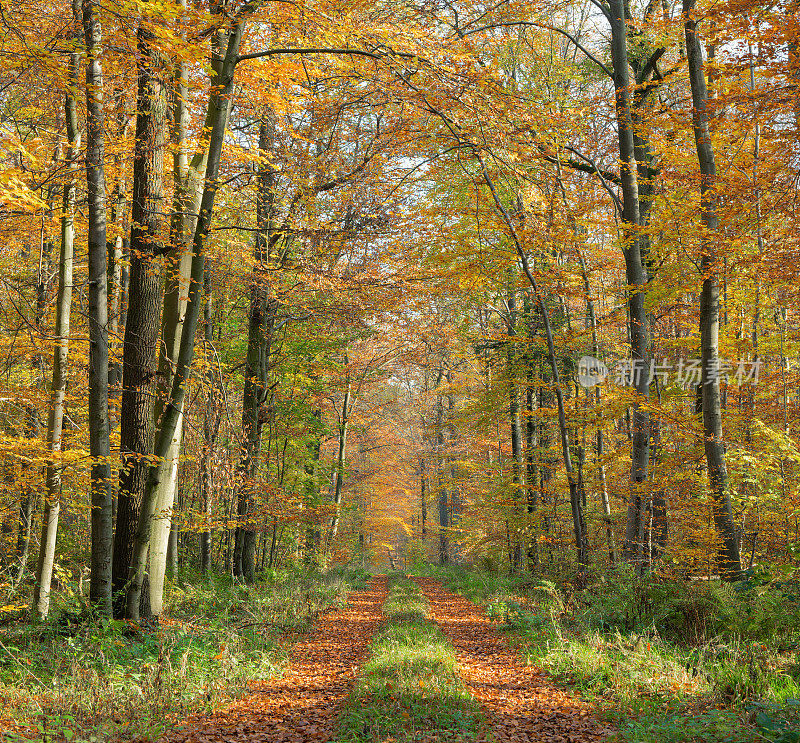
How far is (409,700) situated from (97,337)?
501cm

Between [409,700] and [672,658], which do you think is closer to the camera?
[409,700]

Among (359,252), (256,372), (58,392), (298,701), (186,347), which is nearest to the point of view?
A: (298,701)

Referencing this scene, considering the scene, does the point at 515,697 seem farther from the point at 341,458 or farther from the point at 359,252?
the point at 341,458

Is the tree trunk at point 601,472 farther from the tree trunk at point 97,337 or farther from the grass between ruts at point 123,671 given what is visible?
the tree trunk at point 97,337

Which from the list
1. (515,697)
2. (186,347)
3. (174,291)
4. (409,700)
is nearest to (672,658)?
(515,697)

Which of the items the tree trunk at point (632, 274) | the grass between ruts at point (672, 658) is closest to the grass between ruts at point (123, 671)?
the grass between ruts at point (672, 658)

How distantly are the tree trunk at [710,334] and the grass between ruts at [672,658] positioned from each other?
1882 millimetres

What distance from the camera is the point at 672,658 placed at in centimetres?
586

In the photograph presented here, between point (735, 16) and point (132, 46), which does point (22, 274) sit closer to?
point (132, 46)

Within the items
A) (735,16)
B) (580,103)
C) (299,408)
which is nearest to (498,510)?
(299,408)

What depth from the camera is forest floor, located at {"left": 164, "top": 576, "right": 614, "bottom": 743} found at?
4281 mm

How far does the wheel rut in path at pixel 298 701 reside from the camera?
14.1ft
